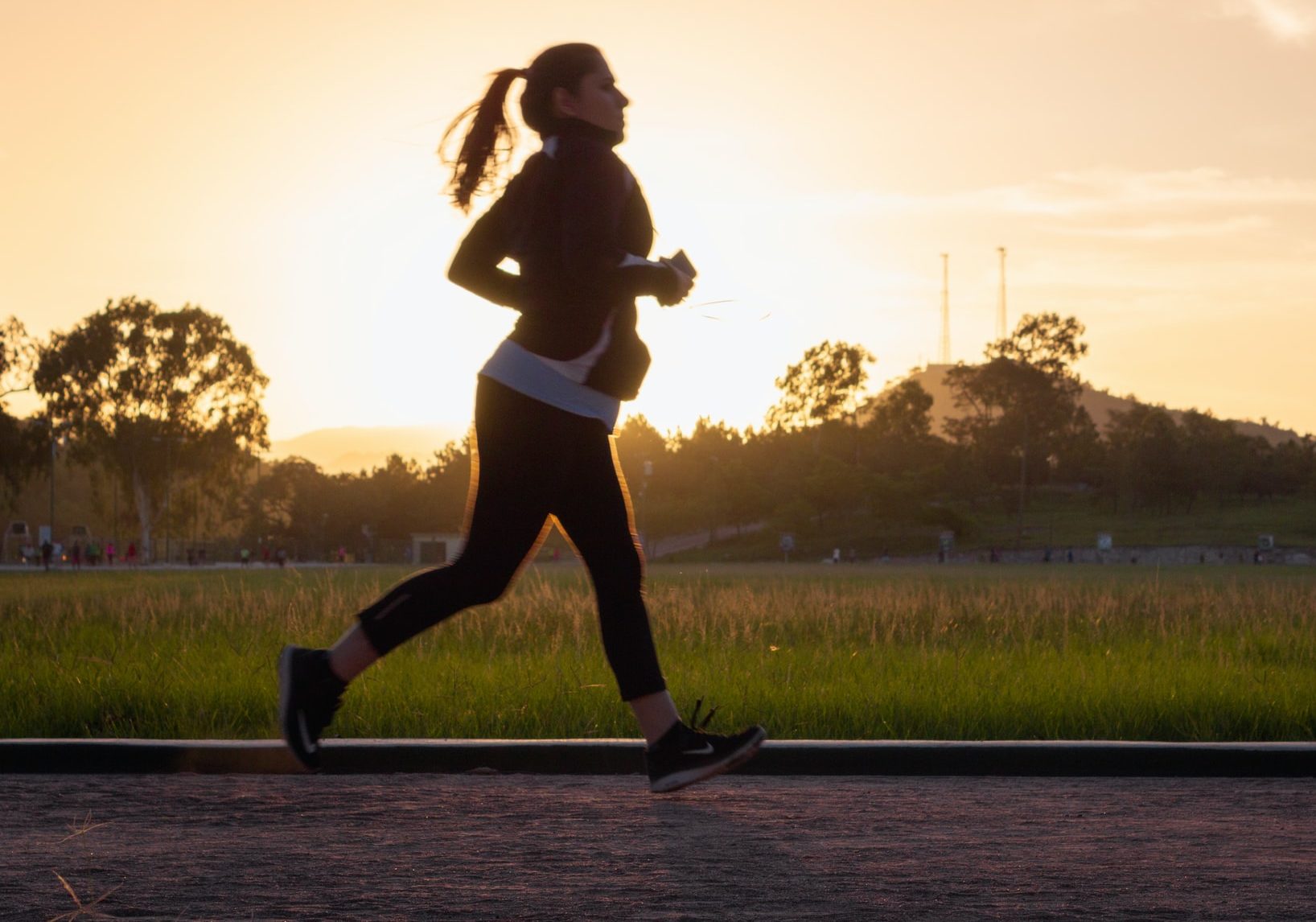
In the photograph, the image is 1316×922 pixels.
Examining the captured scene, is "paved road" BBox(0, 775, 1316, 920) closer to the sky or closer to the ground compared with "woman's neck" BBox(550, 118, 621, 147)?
closer to the ground

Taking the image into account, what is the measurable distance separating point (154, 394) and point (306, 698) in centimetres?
5985

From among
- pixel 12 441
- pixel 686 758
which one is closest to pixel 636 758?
pixel 686 758

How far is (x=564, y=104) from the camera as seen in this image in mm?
3994

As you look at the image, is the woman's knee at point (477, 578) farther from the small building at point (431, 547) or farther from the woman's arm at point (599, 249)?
the small building at point (431, 547)

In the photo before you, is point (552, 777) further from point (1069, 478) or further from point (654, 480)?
point (1069, 478)

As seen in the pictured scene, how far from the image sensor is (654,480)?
104m

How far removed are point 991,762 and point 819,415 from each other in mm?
93918

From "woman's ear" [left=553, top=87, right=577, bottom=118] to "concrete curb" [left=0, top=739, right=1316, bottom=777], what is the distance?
209cm

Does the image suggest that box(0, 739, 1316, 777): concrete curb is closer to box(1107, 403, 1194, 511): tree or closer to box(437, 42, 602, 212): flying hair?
box(437, 42, 602, 212): flying hair

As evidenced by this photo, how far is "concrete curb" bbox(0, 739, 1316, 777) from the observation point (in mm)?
4949

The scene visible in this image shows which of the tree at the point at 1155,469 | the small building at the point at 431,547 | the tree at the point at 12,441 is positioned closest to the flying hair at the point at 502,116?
the tree at the point at 12,441

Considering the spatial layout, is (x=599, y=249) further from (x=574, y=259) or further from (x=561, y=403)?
(x=561, y=403)

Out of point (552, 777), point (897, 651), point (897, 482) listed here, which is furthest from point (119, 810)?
point (897, 482)

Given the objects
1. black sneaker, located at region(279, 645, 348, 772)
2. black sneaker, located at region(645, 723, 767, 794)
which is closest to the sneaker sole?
black sneaker, located at region(279, 645, 348, 772)
